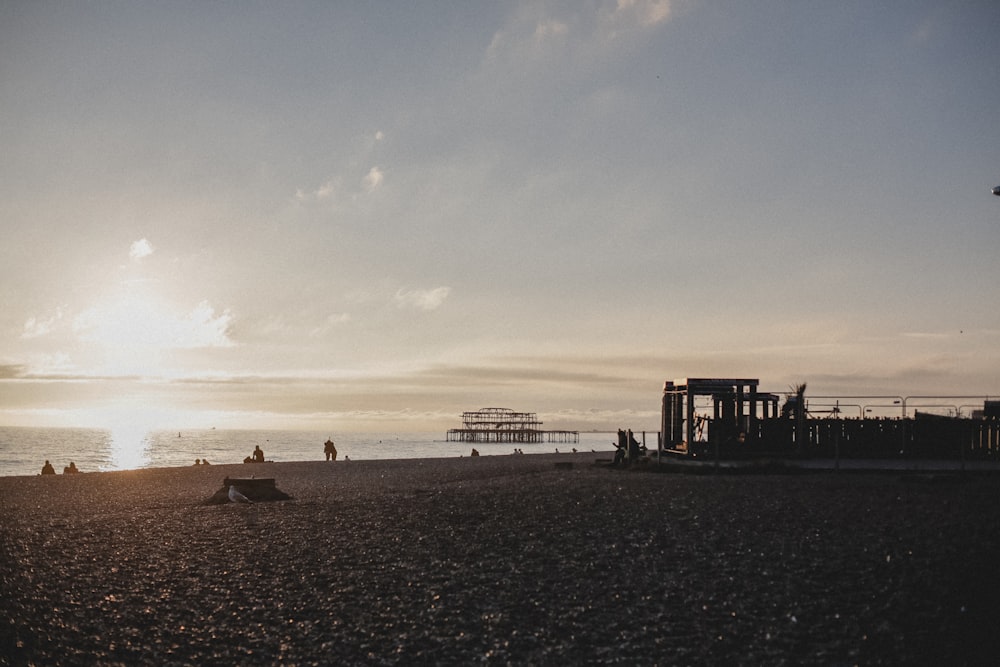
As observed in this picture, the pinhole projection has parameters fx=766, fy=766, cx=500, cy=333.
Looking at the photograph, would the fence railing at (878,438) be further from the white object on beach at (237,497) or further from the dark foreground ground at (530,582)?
the white object on beach at (237,497)

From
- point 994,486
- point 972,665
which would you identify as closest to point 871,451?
point 994,486

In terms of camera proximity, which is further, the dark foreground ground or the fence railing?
the fence railing

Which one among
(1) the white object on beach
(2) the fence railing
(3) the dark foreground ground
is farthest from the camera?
(2) the fence railing

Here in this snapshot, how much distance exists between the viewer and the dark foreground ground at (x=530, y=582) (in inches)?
360

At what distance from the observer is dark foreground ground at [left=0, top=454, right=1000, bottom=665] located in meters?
9.15

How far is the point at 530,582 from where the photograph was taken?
445 inches

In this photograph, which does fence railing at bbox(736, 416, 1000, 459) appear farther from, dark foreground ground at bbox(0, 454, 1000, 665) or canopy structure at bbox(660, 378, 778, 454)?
dark foreground ground at bbox(0, 454, 1000, 665)

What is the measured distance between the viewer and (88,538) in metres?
15.9

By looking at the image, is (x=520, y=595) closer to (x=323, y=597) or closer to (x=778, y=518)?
(x=323, y=597)

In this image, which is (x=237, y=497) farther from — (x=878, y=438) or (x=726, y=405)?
(x=878, y=438)

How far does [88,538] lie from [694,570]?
40.4 feet

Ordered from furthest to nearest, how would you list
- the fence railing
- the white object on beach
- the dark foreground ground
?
the fence railing → the white object on beach → the dark foreground ground

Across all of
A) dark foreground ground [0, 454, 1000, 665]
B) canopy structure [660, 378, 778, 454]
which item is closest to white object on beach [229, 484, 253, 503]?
dark foreground ground [0, 454, 1000, 665]

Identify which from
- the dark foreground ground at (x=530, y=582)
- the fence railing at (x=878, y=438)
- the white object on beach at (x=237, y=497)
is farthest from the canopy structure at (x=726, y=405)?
the white object on beach at (x=237, y=497)
